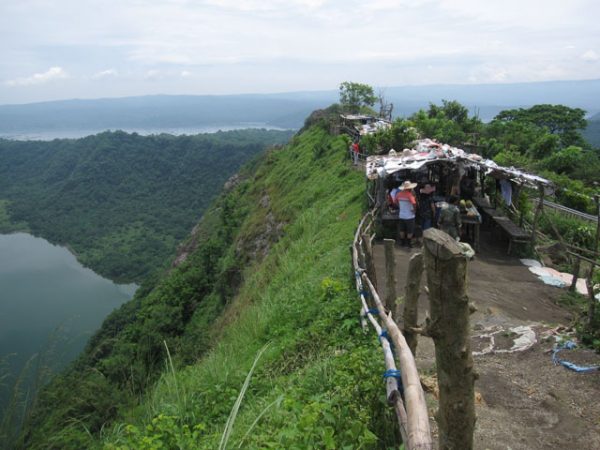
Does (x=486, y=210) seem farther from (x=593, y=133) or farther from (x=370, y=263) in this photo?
(x=593, y=133)

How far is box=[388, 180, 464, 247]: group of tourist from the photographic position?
8820mm

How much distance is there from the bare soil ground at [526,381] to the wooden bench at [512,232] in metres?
1.70

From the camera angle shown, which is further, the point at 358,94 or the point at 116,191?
the point at 116,191

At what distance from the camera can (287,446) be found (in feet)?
11.7

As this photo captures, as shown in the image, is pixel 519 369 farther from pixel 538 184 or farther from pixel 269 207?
pixel 269 207

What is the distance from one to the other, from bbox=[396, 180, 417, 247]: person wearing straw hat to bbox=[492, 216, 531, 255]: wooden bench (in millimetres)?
2158

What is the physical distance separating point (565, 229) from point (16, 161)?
520 feet

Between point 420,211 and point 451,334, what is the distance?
30.2ft

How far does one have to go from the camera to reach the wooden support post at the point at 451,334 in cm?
226

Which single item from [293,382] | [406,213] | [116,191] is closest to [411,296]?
[293,382]

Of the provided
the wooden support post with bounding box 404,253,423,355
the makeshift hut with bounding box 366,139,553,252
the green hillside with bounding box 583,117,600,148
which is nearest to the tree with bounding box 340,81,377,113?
the makeshift hut with bounding box 366,139,553,252

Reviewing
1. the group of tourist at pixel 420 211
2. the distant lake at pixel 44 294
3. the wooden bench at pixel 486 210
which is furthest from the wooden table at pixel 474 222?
the distant lake at pixel 44 294

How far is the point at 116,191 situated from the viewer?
108375 millimetres

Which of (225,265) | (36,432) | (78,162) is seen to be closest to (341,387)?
(36,432)
